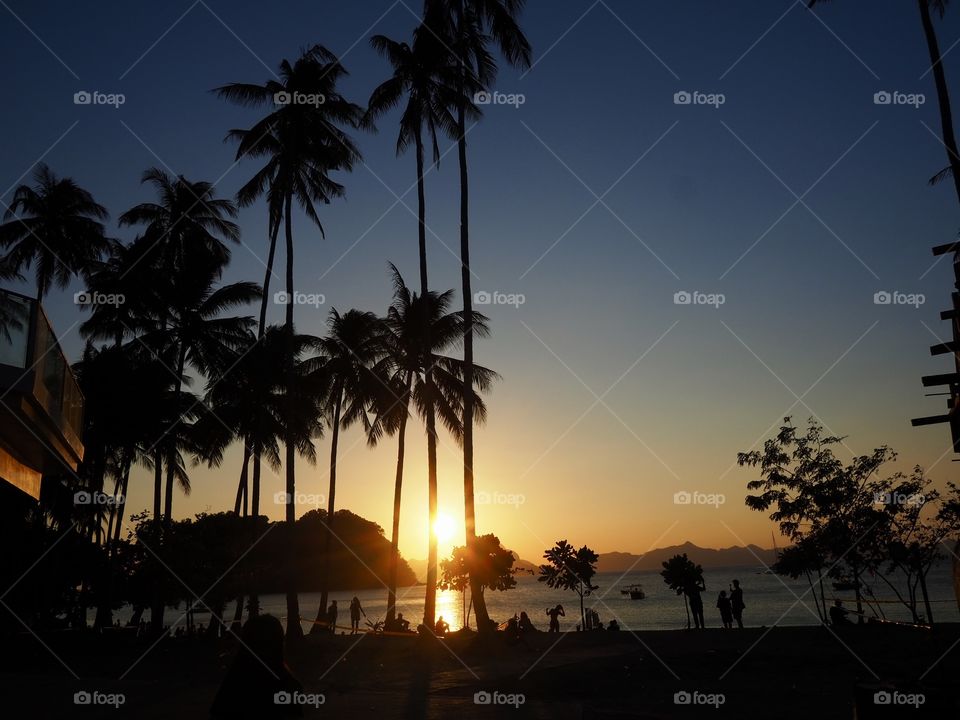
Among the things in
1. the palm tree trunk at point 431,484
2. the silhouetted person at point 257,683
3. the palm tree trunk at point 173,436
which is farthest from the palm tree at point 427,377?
the silhouetted person at point 257,683

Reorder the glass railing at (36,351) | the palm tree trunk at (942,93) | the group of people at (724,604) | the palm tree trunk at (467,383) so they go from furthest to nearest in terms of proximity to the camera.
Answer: the group of people at (724,604)
the palm tree trunk at (467,383)
the palm tree trunk at (942,93)
the glass railing at (36,351)

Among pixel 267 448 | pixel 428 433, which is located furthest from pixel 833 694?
pixel 267 448

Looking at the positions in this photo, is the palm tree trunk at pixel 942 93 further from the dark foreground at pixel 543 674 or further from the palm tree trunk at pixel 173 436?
the palm tree trunk at pixel 173 436

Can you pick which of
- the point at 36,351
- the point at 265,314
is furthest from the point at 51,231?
the point at 36,351

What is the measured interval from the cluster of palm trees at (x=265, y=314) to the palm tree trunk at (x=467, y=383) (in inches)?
2.6

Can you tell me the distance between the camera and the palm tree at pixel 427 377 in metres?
29.2

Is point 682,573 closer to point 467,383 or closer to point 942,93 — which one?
point 467,383

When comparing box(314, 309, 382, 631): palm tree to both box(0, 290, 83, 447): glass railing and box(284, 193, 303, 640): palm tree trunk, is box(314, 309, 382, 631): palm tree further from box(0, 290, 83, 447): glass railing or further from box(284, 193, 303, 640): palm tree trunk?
box(0, 290, 83, 447): glass railing

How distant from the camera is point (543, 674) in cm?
1780

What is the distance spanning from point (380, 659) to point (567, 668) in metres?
6.57

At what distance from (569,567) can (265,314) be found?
728 inches

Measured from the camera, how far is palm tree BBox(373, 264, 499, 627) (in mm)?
29188

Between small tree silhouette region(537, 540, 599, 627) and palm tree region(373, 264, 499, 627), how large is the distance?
7.09 meters

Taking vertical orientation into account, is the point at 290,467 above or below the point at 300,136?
below
